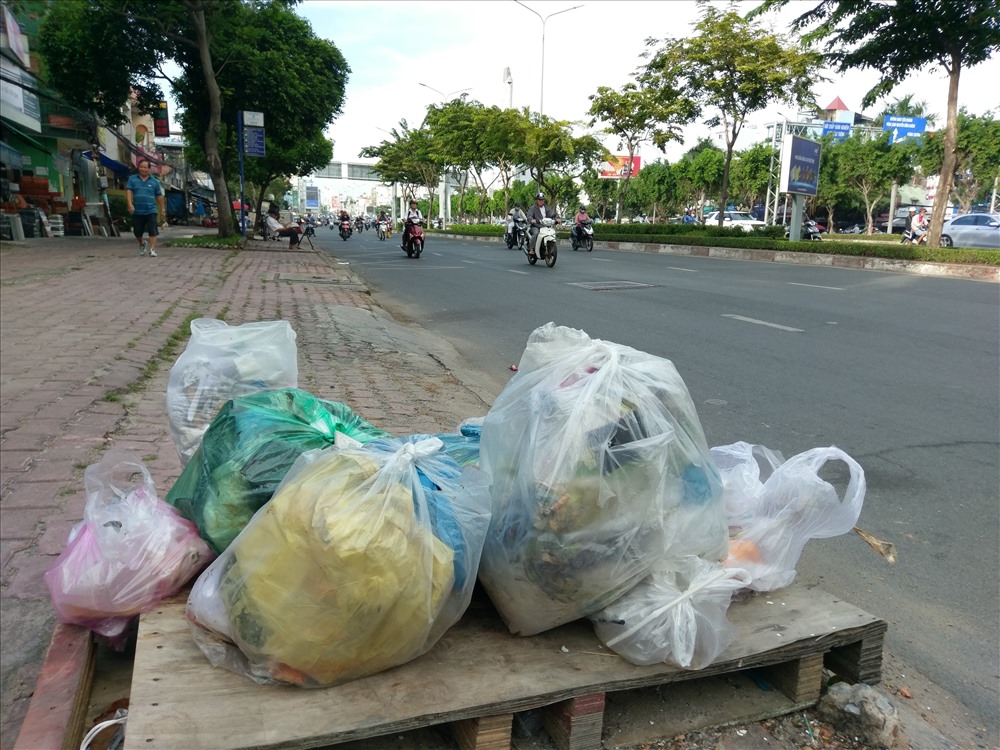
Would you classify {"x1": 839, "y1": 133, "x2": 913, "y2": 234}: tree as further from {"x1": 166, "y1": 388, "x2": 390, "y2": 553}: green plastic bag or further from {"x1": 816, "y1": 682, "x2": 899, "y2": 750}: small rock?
{"x1": 166, "y1": 388, "x2": 390, "y2": 553}: green plastic bag

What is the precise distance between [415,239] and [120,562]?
15.9 metres

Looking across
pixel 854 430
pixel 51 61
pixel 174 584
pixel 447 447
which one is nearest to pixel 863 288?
pixel 854 430

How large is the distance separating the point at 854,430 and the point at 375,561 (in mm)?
3635

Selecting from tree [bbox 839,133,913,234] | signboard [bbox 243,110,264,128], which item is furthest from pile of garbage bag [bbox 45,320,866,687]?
tree [bbox 839,133,913,234]

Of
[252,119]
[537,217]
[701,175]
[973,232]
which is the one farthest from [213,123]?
[701,175]

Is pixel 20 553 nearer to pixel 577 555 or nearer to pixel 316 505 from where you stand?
pixel 316 505

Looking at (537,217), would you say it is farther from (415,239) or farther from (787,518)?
(787,518)

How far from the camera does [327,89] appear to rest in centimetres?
2125

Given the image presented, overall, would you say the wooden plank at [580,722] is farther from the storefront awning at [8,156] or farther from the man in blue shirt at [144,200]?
the storefront awning at [8,156]

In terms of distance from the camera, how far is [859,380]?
17.9ft

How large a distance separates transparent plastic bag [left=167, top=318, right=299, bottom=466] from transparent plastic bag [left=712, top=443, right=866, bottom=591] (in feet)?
5.46

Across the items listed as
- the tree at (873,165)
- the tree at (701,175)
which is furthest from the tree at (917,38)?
the tree at (701,175)

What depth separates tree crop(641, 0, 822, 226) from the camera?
866 inches

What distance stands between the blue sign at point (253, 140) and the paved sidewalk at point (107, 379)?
8011 millimetres
